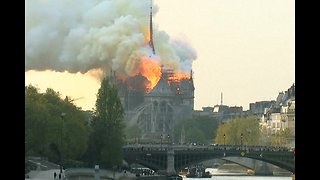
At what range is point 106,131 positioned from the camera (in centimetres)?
4538

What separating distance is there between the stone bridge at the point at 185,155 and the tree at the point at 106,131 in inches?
270

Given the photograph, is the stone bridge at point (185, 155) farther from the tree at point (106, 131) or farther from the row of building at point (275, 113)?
the row of building at point (275, 113)

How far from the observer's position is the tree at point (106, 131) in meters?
44.7

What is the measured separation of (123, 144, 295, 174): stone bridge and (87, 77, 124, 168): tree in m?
6.86

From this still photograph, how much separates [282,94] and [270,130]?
8.25 meters

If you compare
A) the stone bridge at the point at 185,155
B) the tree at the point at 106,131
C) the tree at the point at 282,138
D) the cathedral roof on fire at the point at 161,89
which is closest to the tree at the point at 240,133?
the tree at the point at 282,138

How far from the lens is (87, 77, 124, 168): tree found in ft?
147

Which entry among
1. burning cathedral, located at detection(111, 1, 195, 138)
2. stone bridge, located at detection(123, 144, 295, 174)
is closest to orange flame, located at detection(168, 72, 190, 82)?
burning cathedral, located at detection(111, 1, 195, 138)

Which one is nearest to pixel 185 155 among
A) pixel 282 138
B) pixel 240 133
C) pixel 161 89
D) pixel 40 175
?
pixel 40 175

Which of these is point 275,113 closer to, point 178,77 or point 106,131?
point 178,77

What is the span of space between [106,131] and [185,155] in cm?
1414

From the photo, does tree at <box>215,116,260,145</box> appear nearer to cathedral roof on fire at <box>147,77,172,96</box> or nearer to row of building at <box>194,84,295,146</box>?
row of building at <box>194,84,295,146</box>

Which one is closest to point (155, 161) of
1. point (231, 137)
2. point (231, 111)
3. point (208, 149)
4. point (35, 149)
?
point (208, 149)
